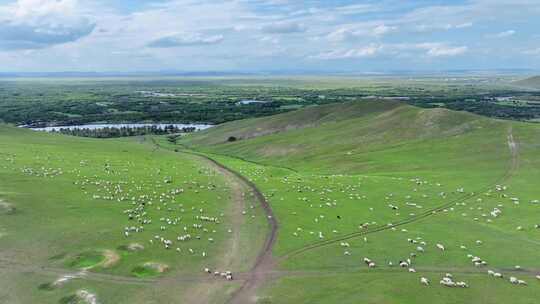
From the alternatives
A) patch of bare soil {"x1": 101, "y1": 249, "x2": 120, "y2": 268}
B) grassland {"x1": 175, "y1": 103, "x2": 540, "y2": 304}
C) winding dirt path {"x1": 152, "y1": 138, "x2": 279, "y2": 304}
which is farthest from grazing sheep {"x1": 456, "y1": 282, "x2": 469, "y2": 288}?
patch of bare soil {"x1": 101, "y1": 249, "x2": 120, "y2": 268}

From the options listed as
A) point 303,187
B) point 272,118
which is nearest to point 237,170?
point 303,187

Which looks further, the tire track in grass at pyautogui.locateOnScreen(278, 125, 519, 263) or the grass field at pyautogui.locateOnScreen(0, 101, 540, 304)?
the tire track in grass at pyautogui.locateOnScreen(278, 125, 519, 263)

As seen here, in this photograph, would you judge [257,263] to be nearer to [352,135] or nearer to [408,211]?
[408,211]

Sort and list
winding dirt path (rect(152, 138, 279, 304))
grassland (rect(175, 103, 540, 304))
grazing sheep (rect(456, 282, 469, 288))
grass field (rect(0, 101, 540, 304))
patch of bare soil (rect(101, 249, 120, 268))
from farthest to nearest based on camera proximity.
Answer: patch of bare soil (rect(101, 249, 120, 268)) < grassland (rect(175, 103, 540, 304)) < grass field (rect(0, 101, 540, 304)) < grazing sheep (rect(456, 282, 469, 288)) < winding dirt path (rect(152, 138, 279, 304))

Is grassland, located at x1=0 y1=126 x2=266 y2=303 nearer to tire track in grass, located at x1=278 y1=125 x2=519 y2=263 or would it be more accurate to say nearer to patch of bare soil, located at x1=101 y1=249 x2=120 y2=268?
patch of bare soil, located at x1=101 y1=249 x2=120 y2=268

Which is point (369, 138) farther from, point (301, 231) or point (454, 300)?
point (454, 300)

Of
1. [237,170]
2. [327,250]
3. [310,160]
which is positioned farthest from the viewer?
[310,160]
